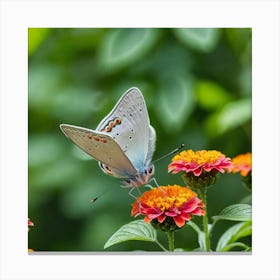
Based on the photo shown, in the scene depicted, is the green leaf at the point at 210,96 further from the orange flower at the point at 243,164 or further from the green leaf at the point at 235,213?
the green leaf at the point at 235,213

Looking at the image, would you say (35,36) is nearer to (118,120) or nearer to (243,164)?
(118,120)

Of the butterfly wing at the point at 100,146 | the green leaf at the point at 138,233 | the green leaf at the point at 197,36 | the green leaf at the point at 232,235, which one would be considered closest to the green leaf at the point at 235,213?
the green leaf at the point at 232,235

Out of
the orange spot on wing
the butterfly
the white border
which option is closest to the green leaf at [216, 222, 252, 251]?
the white border

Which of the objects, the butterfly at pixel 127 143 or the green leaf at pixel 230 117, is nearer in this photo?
the butterfly at pixel 127 143

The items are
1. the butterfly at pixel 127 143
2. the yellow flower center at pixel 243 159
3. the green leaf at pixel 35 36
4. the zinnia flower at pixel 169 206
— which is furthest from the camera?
the green leaf at pixel 35 36

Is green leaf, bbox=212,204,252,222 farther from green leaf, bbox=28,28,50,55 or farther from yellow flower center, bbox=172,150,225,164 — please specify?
green leaf, bbox=28,28,50,55

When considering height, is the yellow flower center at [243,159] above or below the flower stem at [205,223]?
above

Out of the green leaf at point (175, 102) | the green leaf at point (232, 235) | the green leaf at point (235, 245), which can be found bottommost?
the green leaf at point (235, 245)
